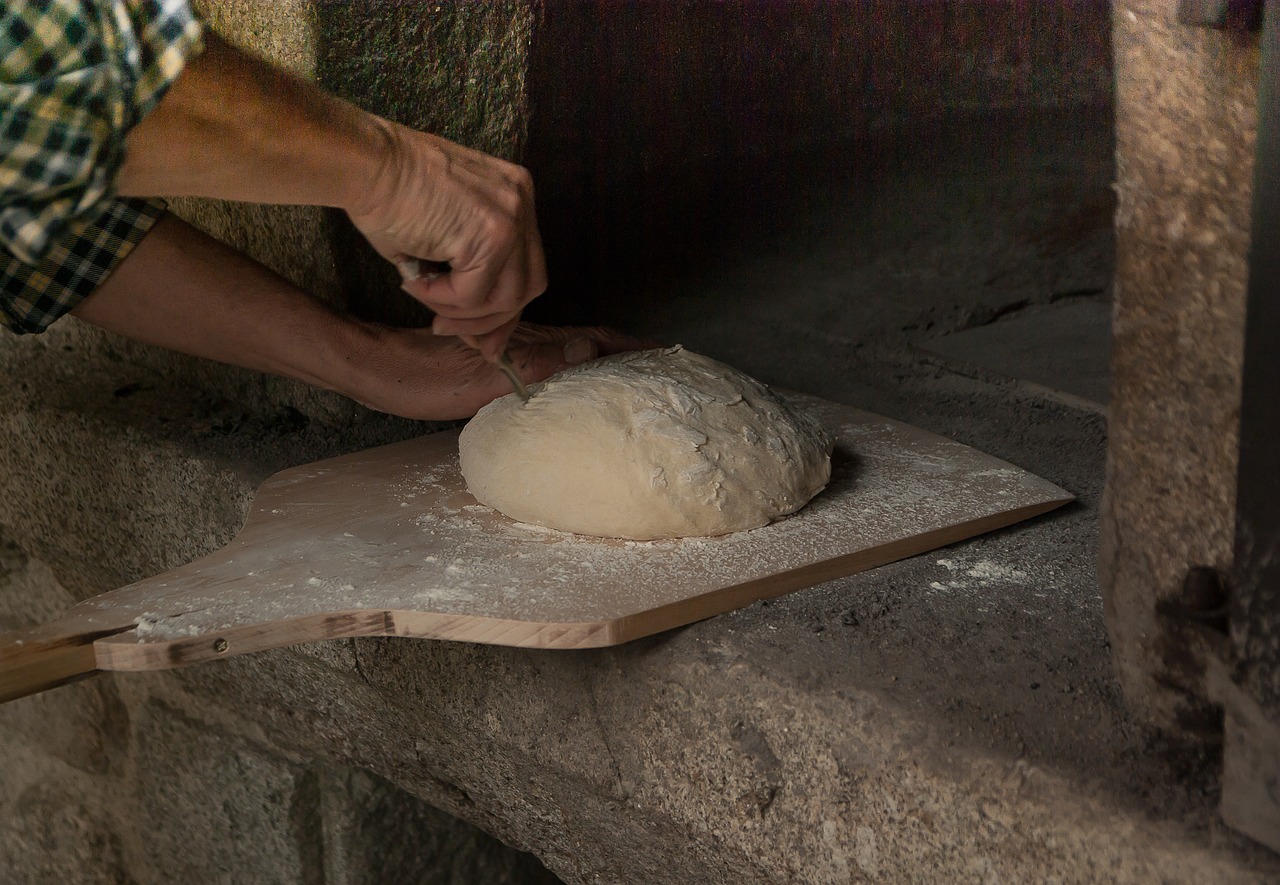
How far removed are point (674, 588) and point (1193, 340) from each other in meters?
0.51

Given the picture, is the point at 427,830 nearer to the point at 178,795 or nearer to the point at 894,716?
the point at 178,795

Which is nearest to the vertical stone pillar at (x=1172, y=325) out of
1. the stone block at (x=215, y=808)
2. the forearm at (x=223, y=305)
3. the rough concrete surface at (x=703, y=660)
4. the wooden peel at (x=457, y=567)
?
the rough concrete surface at (x=703, y=660)

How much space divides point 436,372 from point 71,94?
65 cm

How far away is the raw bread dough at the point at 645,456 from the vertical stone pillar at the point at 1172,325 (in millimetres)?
450

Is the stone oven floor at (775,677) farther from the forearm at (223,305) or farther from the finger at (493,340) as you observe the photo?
the finger at (493,340)

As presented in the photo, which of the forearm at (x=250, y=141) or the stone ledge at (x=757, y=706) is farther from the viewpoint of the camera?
the forearm at (x=250, y=141)

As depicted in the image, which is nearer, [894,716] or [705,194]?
[894,716]

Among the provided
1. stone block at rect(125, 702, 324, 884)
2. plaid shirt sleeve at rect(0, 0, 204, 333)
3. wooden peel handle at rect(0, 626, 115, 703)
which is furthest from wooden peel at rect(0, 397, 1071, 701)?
stone block at rect(125, 702, 324, 884)

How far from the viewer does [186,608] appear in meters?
1.12

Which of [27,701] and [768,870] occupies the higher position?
[768,870]

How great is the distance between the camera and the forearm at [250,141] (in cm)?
108

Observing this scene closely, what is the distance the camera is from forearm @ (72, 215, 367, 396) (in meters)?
1.55

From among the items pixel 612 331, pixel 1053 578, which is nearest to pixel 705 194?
pixel 612 331

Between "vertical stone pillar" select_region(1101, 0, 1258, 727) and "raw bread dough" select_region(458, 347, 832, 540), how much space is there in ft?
1.48
